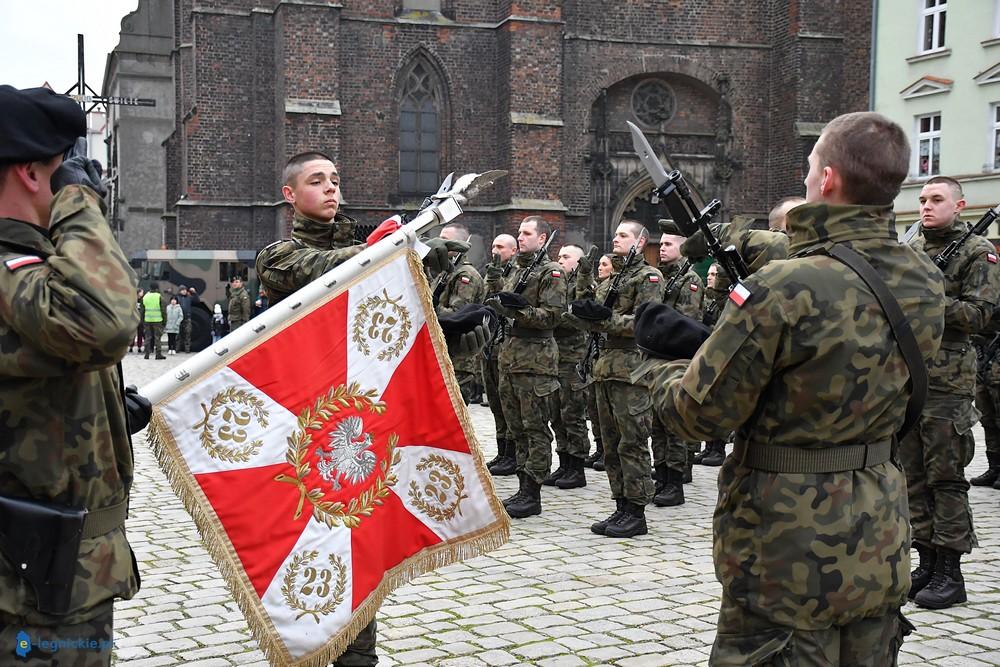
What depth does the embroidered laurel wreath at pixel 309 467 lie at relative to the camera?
3760 millimetres

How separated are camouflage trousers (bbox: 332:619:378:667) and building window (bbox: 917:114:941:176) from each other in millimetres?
25170

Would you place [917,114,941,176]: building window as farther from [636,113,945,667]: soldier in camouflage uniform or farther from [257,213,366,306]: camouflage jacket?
[636,113,945,667]: soldier in camouflage uniform

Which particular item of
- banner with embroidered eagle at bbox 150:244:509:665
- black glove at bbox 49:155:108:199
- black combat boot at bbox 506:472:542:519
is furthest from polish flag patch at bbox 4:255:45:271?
black combat boot at bbox 506:472:542:519

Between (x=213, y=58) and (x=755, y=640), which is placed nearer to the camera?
(x=755, y=640)

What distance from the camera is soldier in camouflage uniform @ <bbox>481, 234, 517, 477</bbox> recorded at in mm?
10195

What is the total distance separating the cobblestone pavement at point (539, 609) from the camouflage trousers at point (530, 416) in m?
0.57

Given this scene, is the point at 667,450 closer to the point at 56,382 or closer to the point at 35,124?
the point at 56,382

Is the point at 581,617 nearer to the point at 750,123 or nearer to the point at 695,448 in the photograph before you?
the point at 695,448

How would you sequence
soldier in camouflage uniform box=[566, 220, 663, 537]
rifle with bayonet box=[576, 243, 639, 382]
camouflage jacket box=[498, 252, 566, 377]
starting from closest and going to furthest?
soldier in camouflage uniform box=[566, 220, 663, 537] → rifle with bayonet box=[576, 243, 639, 382] → camouflage jacket box=[498, 252, 566, 377]

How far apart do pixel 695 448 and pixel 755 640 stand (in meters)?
7.93

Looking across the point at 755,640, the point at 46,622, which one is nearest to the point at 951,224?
the point at 755,640

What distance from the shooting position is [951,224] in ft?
21.0

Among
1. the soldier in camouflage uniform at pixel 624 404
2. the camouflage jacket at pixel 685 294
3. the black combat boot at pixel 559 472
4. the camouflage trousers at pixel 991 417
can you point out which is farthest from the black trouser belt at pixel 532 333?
the camouflage trousers at pixel 991 417

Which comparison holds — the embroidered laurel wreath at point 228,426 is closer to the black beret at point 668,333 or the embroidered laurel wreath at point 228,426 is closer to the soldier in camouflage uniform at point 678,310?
the black beret at point 668,333
